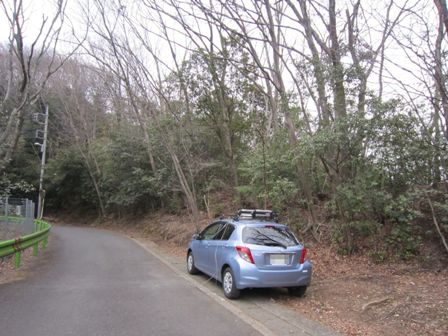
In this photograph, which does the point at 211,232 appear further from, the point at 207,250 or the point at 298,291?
the point at 298,291

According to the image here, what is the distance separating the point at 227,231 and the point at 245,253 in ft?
3.76

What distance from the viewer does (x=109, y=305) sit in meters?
7.43

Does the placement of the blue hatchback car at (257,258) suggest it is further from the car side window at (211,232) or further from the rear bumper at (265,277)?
the car side window at (211,232)

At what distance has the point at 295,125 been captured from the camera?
14.4 metres

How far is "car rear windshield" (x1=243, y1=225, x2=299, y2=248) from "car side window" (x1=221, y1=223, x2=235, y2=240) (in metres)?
0.46

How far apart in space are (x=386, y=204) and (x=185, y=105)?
541 inches

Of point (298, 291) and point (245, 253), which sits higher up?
point (245, 253)

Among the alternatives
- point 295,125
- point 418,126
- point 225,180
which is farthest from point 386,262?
point 225,180

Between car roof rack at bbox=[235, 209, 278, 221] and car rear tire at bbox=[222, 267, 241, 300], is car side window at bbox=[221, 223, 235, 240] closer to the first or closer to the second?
car roof rack at bbox=[235, 209, 278, 221]

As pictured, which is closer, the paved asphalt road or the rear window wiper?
the paved asphalt road

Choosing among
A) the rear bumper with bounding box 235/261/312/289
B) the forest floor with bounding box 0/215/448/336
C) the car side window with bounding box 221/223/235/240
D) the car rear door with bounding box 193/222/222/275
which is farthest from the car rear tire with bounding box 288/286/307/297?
the car rear door with bounding box 193/222/222/275

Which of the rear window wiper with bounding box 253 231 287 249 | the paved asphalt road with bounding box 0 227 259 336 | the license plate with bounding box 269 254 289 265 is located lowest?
the paved asphalt road with bounding box 0 227 259 336

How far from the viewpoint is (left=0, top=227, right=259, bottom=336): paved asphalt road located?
6.10m

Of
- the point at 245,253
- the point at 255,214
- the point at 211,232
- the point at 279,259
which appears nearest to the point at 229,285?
the point at 245,253
